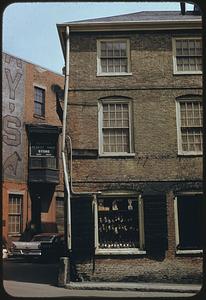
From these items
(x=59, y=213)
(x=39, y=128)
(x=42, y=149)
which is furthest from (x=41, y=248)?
(x=42, y=149)

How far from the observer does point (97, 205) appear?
9445 mm

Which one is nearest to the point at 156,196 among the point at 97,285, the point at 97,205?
the point at 97,205

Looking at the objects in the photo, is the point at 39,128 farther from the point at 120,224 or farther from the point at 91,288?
the point at 91,288

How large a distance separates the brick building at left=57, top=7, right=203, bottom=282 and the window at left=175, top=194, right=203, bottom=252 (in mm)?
21

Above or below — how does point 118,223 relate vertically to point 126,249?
above

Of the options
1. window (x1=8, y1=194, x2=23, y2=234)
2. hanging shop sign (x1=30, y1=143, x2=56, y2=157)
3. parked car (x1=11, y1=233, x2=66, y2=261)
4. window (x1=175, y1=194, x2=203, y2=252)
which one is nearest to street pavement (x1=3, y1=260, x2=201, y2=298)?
window (x1=175, y1=194, x2=203, y2=252)

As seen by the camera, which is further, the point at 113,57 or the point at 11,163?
the point at 11,163

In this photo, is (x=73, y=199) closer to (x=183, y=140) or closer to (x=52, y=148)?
(x=183, y=140)

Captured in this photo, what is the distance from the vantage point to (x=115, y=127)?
9.80 meters

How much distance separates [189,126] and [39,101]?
33.8 ft

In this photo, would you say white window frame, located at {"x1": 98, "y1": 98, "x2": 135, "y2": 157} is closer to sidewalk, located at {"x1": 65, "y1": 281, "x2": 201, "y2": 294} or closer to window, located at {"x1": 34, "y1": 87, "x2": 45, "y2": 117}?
sidewalk, located at {"x1": 65, "y1": 281, "x2": 201, "y2": 294}

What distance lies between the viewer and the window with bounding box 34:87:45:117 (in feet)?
61.2

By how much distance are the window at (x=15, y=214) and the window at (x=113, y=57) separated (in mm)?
7559

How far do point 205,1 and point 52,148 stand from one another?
16006 millimetres
